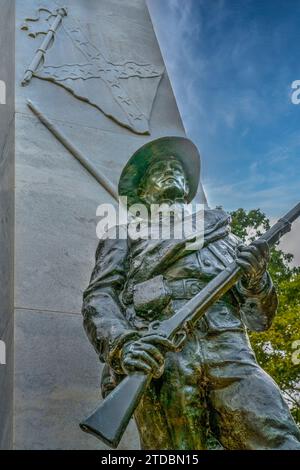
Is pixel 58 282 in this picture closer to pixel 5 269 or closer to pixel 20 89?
pixel 5 269

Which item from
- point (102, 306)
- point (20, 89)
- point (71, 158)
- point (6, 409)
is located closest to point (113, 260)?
point (102, 306)

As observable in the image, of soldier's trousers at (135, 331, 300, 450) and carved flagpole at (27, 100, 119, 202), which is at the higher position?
carved flagpole at (27, 100, 119, 202)

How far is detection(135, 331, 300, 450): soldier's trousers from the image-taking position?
11.8ft

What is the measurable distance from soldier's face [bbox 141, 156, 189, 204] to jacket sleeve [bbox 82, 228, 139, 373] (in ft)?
1.39

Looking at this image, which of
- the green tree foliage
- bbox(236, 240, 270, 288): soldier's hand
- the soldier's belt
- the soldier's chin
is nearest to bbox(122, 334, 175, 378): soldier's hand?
the soldier's belt

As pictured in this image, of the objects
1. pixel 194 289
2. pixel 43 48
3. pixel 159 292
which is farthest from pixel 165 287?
pixel 43 48

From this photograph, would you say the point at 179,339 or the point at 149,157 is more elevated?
the point at 149,157

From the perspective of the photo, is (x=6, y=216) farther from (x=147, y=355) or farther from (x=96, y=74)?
(x=147, y=355)

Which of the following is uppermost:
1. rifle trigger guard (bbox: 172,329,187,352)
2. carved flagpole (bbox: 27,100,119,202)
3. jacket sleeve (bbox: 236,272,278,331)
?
carved flagpole (bbox: 27,100,119,202)

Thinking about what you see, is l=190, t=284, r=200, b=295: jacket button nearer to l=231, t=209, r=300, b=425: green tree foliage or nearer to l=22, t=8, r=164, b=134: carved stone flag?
l=22, t=8, r=164, b=134: carved stone flag

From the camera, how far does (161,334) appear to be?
3.67 metres

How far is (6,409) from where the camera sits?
5.04 m

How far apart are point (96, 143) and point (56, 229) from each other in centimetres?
139

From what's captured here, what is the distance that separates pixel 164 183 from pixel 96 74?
3.29 m
